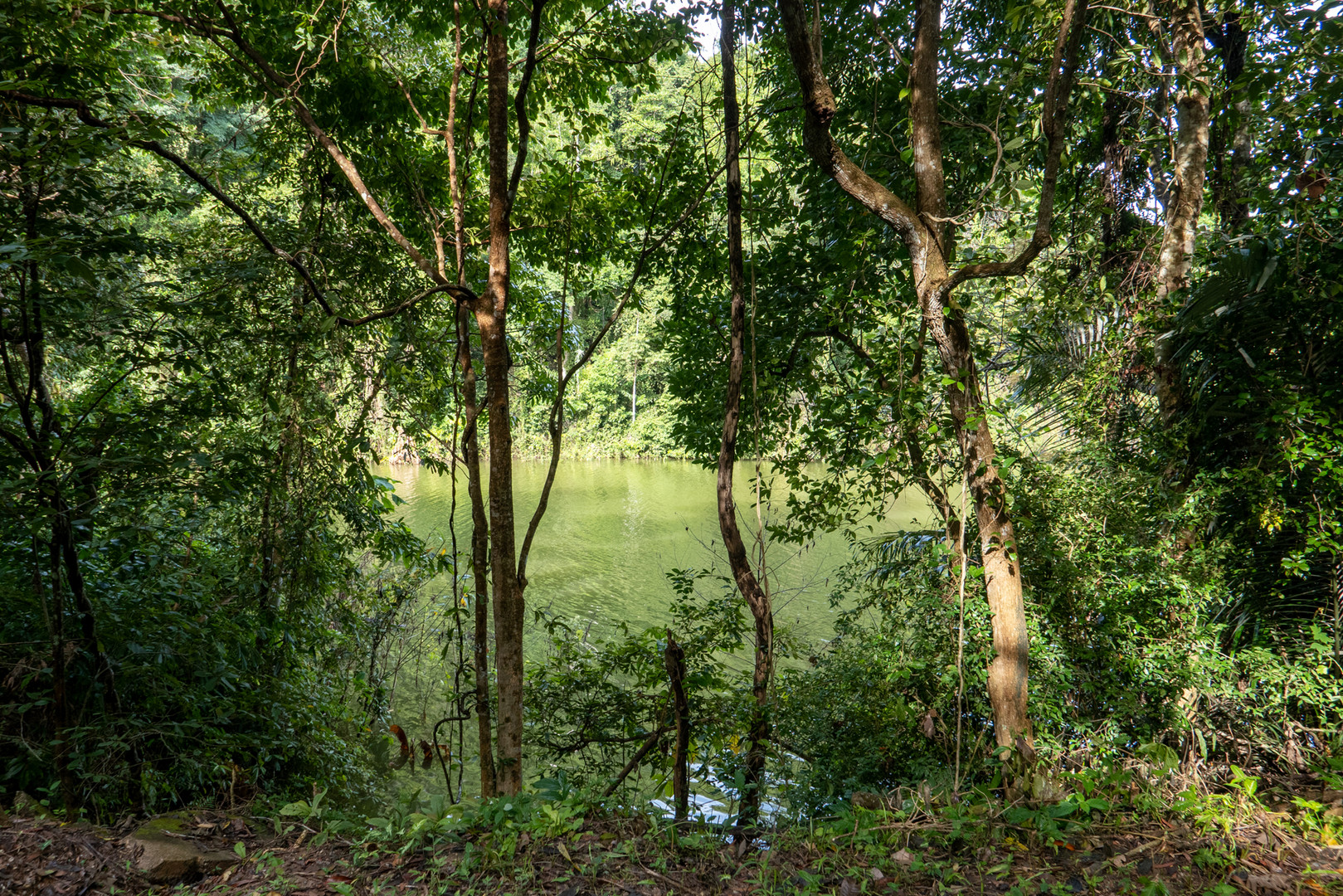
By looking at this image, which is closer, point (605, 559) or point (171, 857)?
point (171, 857)

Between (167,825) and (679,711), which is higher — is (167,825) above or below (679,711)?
below

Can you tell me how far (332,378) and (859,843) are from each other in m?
4.04

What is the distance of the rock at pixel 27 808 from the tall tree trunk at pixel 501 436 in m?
1.81

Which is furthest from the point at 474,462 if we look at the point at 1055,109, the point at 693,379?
the point at 1055,109

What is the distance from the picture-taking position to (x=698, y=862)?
260cm

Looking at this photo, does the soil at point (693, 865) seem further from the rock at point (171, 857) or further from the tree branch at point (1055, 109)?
the tree branch at point (1055, 109)

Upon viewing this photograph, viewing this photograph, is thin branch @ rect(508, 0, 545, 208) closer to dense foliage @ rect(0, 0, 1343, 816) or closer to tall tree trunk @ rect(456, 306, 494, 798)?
dense foliage @ rect(0, 0, 1343, 816)

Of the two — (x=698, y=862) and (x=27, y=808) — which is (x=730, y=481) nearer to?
(x=698, y=862)

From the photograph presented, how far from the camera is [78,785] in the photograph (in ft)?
10.1

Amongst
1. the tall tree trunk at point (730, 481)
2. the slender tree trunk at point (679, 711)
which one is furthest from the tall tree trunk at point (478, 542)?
the tall tree trunk at point (730, 481)

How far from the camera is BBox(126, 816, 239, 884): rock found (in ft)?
7.91

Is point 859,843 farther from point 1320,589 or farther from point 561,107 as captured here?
point 561,107

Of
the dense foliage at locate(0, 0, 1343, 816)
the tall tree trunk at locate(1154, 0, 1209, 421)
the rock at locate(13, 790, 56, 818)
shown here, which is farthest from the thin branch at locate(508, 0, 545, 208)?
the tall tree trunk at locate(1154, 0, 1209, 421)

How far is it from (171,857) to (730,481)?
112 inches
